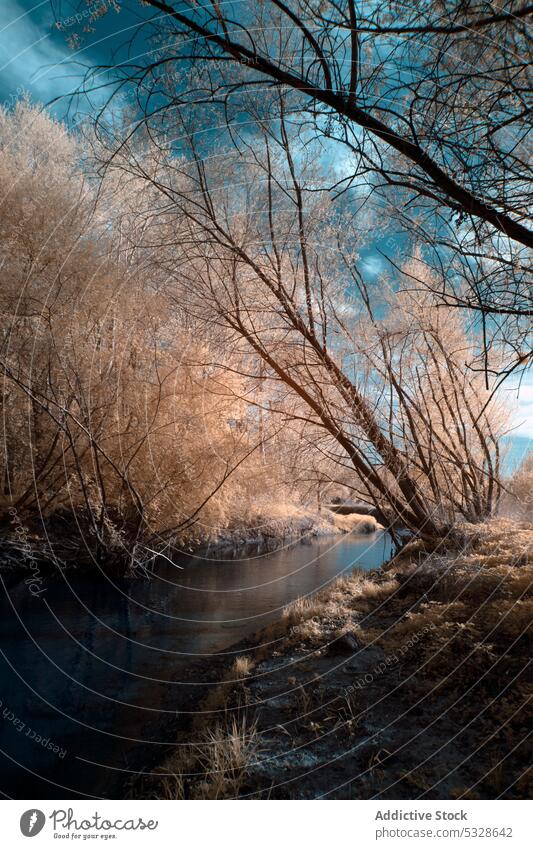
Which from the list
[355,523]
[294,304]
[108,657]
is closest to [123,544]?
[108,657]

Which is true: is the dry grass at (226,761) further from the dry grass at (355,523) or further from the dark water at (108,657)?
the dry grass at (355,523)

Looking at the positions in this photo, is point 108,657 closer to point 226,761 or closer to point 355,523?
point 226,761

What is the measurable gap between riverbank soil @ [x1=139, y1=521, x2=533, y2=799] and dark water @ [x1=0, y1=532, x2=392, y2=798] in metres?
0.57

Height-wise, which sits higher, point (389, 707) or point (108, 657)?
point (389, 707)

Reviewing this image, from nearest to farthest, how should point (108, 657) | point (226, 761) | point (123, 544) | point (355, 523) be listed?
point (226, 761)
point (108, 657)
point (123, 544)
point (355, 523)

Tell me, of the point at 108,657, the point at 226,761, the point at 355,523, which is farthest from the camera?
the point at 355,523

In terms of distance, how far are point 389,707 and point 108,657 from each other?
3840 mm

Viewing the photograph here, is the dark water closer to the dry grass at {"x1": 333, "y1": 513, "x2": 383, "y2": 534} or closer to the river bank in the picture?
the river bank

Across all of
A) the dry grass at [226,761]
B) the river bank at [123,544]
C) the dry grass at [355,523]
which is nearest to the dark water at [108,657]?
the river bank at [123,544]

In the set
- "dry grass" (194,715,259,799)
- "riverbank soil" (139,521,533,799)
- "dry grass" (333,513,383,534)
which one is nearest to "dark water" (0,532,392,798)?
"riverbank soil" (139,521,533,799)

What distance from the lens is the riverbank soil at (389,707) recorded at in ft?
7.04

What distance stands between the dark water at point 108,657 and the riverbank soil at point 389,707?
22.5 inches

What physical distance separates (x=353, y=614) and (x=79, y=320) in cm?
636

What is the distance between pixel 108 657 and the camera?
17.8ft
